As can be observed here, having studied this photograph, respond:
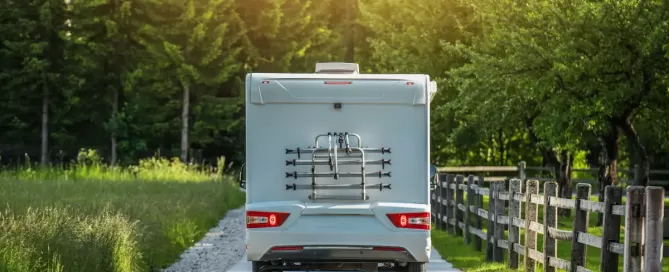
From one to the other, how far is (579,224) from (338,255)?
9.43ft

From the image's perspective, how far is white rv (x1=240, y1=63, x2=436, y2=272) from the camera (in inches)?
588

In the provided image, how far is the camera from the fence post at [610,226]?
42.8 feet

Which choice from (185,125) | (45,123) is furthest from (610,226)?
(45,123)

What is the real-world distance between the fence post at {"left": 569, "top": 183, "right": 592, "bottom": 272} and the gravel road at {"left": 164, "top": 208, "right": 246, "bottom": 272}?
5870 mm

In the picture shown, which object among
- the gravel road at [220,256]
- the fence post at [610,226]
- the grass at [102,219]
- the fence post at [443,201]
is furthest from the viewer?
the fence post at [443,201]

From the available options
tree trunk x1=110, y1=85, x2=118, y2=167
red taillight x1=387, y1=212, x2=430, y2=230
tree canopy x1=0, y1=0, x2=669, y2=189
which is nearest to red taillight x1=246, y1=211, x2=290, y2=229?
red taillight x1=387, y1=212, x2=430, y2=230

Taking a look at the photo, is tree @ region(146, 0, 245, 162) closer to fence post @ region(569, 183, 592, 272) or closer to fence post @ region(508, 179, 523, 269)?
fence post @ region(508, 179, 523, 269)

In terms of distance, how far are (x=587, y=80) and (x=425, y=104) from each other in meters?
11.2

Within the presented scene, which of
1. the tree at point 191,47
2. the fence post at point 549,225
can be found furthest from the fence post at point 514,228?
the tree at point 191,47

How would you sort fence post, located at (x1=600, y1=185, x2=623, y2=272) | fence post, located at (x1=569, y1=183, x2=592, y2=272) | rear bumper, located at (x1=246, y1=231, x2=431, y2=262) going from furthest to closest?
rear bumper, located at (x1=246, y1=231, x2=431, y2=262)
fence post, located at (x1=569, y1=183, x2=592, y2=272)
fence post, located at (x1=600, y1=185, x2=623, y2=272)

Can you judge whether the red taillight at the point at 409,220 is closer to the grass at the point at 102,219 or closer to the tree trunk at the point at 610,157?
the grass at the point at 102,219

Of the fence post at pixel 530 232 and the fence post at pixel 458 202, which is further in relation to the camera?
the fence post at pixel 458 202

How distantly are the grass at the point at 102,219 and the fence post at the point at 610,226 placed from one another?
228 inches

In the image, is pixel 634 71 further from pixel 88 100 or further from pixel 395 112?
pixel 88 100
